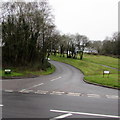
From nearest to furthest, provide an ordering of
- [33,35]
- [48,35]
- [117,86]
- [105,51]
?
[117,86] < [33,35] < [48,35] < [105,51]

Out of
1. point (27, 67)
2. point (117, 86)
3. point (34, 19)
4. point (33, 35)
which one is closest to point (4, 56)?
point (27, 67)

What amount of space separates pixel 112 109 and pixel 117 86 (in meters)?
6.78

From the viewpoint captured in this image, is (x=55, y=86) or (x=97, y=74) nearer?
(x=55, y=86)

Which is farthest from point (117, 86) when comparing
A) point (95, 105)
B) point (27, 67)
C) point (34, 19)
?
point (34, 19)

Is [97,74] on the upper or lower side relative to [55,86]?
lower

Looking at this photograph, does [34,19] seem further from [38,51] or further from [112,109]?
[112,109]

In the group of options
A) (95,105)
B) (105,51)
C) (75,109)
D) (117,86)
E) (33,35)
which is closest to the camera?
(75,109)

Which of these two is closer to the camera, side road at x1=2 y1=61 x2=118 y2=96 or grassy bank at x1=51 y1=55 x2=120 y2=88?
side road at x1=2 y1=61 x2=118 y2=96

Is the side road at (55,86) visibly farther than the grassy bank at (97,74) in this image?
No

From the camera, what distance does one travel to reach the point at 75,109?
781cm

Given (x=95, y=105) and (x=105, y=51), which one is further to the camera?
(x=105, y=51)

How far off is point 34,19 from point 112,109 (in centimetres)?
2194

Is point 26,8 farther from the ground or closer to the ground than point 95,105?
farther from the ground

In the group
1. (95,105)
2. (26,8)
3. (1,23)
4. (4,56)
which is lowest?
(95,105)
